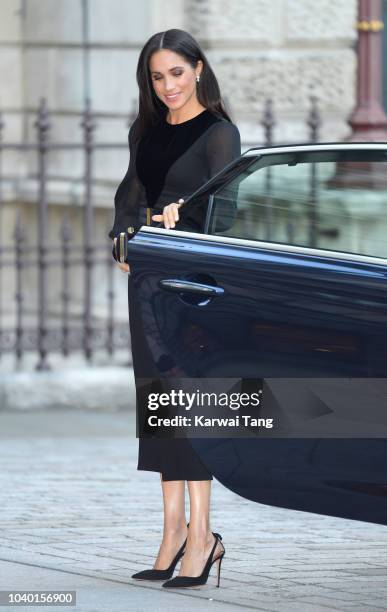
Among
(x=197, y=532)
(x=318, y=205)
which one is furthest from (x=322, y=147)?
(x=318, y=205)

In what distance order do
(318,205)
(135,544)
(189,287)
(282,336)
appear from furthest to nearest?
(318,205) → (135,544) → (189,287) → (282,336)

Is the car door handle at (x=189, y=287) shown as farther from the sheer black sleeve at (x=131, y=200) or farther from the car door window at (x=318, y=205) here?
the car door window at (x=318, y=205)

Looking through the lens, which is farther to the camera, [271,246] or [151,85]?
[151,85]

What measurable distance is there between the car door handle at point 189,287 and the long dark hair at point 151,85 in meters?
0.59

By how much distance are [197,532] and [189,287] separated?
76cm

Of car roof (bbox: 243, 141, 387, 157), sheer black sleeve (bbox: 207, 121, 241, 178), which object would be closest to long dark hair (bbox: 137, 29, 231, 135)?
sheer black sleeve (bbox: 207, 121, 241, 178)

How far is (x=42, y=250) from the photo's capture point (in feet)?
35.3

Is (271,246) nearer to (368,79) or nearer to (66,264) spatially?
(66,264)

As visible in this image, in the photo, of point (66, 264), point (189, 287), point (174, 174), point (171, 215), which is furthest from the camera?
point (66, 264)

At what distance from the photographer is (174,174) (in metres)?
5.61

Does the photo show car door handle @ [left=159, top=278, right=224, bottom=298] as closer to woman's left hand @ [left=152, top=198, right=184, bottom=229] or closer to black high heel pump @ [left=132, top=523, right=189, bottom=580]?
woman's left hand @ [left=152, top=198, right=184, bottom=229]

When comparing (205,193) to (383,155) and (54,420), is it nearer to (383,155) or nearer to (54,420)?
(383,155)

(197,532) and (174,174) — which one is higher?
(174,174)

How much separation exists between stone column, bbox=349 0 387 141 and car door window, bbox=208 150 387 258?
0.25 metres
